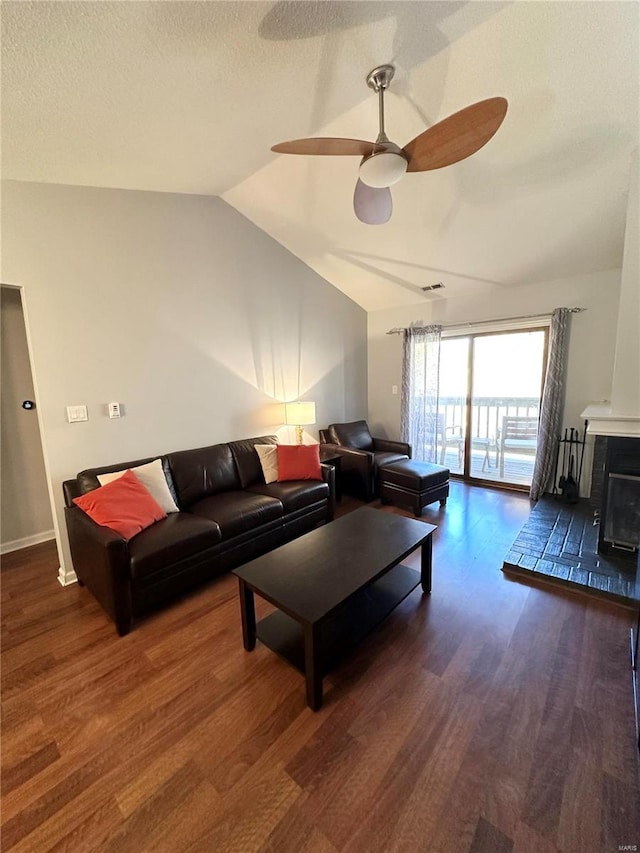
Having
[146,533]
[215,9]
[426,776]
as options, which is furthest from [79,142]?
[426,776]

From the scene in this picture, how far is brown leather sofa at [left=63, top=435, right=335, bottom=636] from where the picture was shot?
187 cm

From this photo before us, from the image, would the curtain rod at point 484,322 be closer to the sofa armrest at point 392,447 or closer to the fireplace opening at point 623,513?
the sofa armrest at point 392,447

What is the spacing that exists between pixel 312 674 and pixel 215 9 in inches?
105

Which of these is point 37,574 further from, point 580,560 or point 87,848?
point 580,560

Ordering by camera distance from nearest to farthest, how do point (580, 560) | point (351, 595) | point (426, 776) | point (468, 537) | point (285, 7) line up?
point (426, 776) < point (285, 7) < point (351, 595) < point (580, 560) < point (468, 537)

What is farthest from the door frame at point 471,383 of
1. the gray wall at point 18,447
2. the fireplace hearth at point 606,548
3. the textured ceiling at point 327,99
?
the gray wall at point 18,447

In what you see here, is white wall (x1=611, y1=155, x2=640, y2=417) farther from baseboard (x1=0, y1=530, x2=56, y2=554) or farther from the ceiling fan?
baseboard (x1=0, y1=530, x2=56, y2=554)

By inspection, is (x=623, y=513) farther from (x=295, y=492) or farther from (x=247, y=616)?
(x=247, y=616)

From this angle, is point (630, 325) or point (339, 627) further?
point (630, 325)

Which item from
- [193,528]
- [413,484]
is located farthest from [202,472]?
[413,484]

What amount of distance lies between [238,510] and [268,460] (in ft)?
2.75

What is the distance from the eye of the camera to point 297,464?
10.5 feet

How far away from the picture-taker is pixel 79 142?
185 cm

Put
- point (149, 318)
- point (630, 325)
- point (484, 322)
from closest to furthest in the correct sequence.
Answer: point (630, 325)
point (149, 318)
point (484, 322)
